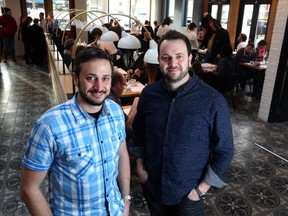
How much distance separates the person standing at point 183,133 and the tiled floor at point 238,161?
1187 millimetres

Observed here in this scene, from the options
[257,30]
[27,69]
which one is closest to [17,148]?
[27,69]

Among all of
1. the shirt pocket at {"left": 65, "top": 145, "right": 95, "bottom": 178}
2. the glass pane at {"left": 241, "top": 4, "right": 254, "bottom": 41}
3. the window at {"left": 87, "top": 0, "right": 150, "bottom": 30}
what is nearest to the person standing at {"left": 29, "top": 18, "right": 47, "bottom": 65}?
the window at {"left": 87, "top": 0, "right": 150, "bottom": 30}

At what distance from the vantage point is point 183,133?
56.9 inches

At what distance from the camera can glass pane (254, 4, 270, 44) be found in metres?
8.27

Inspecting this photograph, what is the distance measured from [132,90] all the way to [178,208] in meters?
2.51

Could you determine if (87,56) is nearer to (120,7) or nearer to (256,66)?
(256,66)

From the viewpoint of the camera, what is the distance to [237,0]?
911 cm

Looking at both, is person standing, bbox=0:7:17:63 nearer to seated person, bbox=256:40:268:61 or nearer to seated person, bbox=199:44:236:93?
seated person, bbox=199:44:236:93

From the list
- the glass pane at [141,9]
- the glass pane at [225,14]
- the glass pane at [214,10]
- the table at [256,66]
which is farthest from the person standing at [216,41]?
the glass pane at [141,9]

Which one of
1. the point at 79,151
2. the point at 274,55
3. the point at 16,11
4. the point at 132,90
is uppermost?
the point at 16,11

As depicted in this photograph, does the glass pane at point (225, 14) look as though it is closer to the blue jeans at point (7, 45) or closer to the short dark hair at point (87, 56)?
the blue jeans at point (7, 45)

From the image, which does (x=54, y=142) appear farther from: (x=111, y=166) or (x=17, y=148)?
(x=17, y=148)

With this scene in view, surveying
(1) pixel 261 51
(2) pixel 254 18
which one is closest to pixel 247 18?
(2) pixel 254 18

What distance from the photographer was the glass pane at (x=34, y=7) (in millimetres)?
10656
